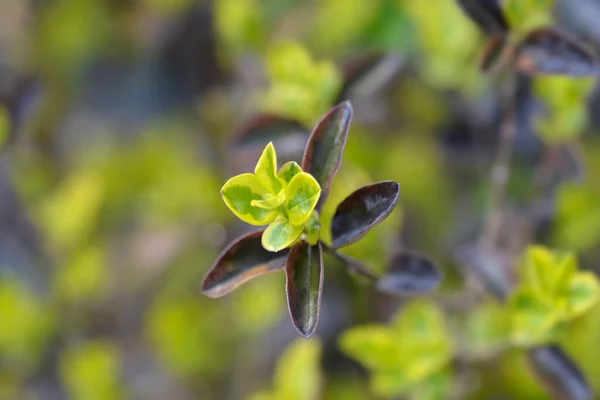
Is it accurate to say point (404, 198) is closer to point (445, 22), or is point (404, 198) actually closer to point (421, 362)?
point (445, 22)

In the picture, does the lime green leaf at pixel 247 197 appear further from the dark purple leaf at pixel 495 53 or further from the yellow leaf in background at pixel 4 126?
the yellow leaf in background at pixel 4 126

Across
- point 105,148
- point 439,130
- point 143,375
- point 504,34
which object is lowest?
point 143,375

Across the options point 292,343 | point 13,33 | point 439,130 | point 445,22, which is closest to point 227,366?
point 292,343

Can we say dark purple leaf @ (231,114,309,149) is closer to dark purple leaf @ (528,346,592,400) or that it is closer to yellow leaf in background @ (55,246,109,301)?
dark purple leaf @ (528,346,592,400)

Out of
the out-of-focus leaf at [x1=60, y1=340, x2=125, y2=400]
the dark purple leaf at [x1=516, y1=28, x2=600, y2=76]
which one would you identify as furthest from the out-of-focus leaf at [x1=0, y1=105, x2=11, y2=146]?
the dark purple leaf at [x1=516, y1=28, x2=600, y2=76]

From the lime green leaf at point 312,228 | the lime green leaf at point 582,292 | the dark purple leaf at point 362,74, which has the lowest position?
the lime green leaf at point 582,292

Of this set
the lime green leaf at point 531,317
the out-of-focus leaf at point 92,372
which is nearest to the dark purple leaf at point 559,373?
the lime green leaf at point 531,317

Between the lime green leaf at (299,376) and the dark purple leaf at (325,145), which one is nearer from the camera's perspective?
the dark purple leaf at (325,145)

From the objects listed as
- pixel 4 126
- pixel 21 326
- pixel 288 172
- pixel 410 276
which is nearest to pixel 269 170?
pixel 288 172

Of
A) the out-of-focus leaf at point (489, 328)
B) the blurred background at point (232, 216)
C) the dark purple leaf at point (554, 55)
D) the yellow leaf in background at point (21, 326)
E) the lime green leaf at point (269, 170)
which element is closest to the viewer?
the lime green leaf at point (269, 170)
